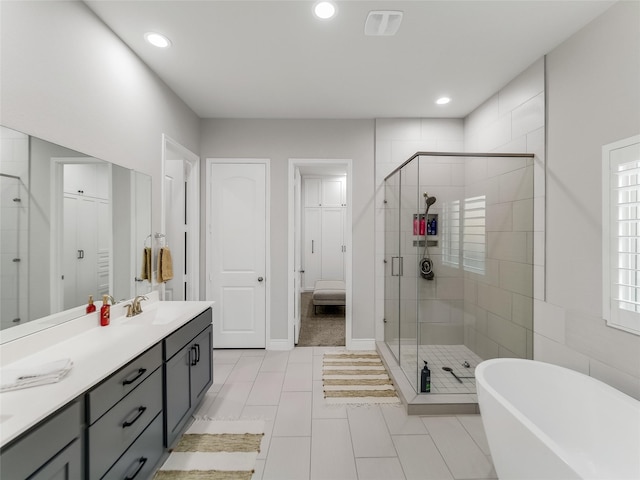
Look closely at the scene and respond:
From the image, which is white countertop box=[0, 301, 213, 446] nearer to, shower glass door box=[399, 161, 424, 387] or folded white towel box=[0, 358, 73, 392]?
folded white towel box=[0, 358, 73, 392]

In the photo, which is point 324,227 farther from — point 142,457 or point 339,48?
point 142,457

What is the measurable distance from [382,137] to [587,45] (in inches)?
72.6

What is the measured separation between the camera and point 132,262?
2139mm

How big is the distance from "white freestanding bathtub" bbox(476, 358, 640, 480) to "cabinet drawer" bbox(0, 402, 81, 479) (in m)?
1.83

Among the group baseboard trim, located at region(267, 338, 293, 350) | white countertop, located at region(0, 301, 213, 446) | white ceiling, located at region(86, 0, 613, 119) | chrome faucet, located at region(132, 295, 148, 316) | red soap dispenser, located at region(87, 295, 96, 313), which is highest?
white ceiling, located at region(86, 0, 613, 119)

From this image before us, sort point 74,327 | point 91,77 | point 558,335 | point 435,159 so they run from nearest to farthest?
point 74,327 → point 91,77 → point 558,335 → point 435,159

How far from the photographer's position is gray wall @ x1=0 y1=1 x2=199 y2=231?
4.35 ft

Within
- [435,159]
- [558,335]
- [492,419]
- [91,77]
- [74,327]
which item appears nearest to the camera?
[492,419]

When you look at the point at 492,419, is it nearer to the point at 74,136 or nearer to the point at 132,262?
the point at 132,262

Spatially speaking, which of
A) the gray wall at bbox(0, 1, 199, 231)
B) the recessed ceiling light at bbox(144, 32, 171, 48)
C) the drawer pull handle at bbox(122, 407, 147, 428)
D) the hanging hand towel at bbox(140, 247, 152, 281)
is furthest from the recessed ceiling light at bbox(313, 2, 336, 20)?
the drawer pull handle at bbox(122, 407, 147, 428)

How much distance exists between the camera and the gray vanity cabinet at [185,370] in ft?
5.71

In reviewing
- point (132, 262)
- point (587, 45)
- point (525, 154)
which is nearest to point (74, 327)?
point (132, 262)

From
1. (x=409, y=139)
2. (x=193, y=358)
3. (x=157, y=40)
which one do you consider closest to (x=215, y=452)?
(x=193, y=358)

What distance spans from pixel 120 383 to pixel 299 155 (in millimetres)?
2802
